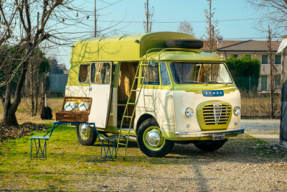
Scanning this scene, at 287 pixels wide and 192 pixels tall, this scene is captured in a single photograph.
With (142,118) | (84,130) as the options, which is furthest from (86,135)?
(142,118)

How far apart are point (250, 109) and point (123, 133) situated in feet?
44.1

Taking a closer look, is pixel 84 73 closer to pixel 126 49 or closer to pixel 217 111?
pixel 126 49

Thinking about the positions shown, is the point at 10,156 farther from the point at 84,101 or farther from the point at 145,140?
the point at 145,140

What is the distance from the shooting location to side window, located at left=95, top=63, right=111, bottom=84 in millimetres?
11492

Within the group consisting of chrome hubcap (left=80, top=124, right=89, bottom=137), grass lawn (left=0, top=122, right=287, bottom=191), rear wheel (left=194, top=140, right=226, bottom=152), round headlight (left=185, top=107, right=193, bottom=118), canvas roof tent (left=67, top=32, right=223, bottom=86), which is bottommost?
grass lawn (left=0, top=122, right=287, bottom=191)

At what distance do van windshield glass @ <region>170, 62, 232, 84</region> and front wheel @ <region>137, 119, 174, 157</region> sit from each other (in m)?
1.27

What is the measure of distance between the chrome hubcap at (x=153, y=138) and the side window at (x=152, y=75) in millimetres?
1229

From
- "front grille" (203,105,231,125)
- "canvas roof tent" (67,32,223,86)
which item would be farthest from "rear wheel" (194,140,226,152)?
"canvas roof tent" (67,32,223,86)

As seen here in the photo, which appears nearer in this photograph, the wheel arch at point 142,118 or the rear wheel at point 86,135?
the wheel arch at point 142,118

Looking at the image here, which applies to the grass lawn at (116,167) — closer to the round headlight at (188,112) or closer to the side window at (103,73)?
the round headlight at (188,112)

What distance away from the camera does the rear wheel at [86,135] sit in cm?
1205

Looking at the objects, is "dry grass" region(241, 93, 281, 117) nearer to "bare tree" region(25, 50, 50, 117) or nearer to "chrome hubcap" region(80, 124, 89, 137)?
"bare tree" region(25, 50, 50, 117)

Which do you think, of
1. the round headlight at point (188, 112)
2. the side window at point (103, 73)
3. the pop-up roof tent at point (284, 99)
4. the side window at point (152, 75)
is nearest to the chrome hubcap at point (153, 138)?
the round headlight at point (188, 112)

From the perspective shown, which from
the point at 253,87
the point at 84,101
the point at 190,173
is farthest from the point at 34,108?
the point at 190,173
